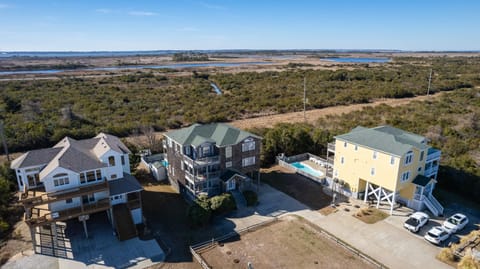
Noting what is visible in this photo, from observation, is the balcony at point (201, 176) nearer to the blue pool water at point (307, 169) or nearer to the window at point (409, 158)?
the blue pool water at point (307, 169)

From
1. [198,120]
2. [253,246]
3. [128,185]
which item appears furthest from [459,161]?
[198,120]

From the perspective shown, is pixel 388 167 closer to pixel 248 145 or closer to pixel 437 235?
pixel 437 235

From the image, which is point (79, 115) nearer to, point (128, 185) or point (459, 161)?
point (128, 185)

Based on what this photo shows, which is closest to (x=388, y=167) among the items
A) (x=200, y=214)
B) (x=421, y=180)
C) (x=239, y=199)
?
(x=421, y=180)

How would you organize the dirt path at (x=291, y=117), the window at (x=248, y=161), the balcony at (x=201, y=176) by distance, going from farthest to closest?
the dirt path at (x=291, y=117) → the window at (x=248, y=161) → the balcony at (x=201, y=176)

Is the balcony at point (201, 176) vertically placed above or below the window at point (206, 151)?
below

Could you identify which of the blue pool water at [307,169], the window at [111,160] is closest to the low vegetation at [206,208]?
the window at [111,160]
